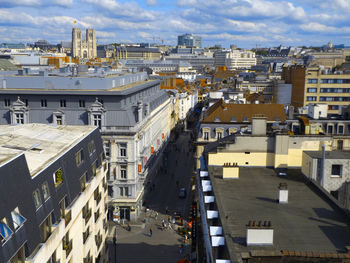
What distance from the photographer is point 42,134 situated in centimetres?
3556

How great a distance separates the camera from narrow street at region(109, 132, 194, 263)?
55.2 meters

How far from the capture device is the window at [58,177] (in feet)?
96.0

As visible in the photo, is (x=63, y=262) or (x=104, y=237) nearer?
(x=63, y=262)

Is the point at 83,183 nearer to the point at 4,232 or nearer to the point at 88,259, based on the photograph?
the point at 88,259

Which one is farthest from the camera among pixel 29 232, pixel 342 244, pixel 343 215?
pixel 343 215

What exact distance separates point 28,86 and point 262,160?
143ft

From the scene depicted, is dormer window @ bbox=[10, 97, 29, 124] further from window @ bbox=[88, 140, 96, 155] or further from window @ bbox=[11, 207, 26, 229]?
window @ bbox=[11, 207, 26, 229]

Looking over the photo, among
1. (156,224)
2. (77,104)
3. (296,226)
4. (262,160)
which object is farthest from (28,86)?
(296,226)

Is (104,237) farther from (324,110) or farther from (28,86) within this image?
(324,110)

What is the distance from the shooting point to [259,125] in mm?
41000

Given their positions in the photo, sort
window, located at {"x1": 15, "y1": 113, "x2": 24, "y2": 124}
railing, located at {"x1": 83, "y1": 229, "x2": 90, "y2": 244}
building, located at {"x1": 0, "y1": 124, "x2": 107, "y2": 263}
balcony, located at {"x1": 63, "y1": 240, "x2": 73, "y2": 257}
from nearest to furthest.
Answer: building, located at {"x1": 0, "y1": 124, "x2": 107, "y2": 263}, balcony, located at {"x1": 63, "y1": 240, "x2": 73, "y2": 257}, railing, located at {"x1": 83, "y1": 229, "x2": 90, "y2": 244}, window, located at {"x1": 15, "y1": 113, "x2": 24, "y2": 124}

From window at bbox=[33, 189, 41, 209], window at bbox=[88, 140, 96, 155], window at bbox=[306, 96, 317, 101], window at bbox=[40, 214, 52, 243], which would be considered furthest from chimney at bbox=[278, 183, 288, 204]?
window at bbox=[306, 96, 317, 101]

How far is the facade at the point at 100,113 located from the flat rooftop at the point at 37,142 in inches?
881

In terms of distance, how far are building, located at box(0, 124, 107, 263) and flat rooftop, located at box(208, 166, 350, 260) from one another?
10.8 meters
